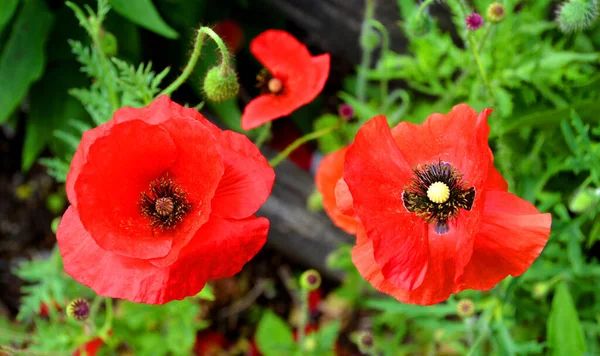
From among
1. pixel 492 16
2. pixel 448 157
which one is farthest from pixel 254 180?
pixel 492 16

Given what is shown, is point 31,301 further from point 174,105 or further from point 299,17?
point 299,17

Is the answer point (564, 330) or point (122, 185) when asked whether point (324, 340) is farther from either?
point (122, 185)

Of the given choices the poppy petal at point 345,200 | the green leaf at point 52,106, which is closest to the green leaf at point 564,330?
the poppy petal at point 345,200

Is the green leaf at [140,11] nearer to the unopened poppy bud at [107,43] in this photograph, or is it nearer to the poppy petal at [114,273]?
the unopened poppy bud at [107,43]

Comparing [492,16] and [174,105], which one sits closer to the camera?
[174,105]

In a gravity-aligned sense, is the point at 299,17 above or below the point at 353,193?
above

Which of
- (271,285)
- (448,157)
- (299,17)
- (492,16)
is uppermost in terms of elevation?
(299,17)

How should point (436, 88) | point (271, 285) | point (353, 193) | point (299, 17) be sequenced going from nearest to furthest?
point (353, 193) < point (436, 88) < point (299, 17) < point (271, 285)

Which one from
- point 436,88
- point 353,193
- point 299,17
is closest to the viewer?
point 353,193
